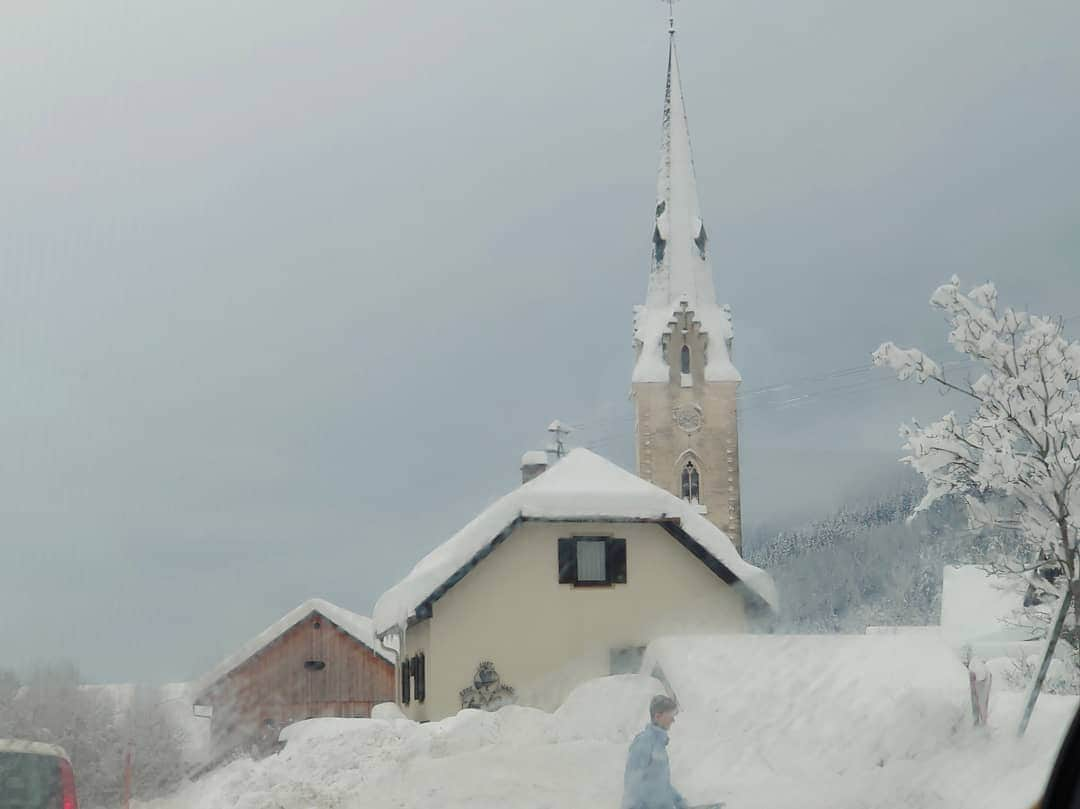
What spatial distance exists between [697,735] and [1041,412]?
4.82m

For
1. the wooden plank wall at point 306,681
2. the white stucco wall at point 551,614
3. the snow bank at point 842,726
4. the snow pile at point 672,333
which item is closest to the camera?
the snow bank at point 842,726

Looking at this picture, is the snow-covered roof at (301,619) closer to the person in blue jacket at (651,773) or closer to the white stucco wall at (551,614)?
the white stucco wall at (551,614)

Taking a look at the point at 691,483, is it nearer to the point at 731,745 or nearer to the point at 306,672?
the point at 306,672

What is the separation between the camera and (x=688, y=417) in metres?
57.6

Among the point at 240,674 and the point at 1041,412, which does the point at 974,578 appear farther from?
the point at 1041,412

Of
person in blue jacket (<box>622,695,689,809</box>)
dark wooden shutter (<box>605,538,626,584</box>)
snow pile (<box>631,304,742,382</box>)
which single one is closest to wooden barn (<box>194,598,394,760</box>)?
dark wooden shutter (<box>605,538,626,584</box>)

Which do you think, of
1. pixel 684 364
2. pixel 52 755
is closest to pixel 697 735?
pixel 52 755

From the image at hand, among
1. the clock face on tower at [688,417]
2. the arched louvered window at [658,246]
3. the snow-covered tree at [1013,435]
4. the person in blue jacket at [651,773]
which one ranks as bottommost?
the person in blue jacket at [651,773]

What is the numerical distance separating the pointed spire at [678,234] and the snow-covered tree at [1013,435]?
48.3 meters

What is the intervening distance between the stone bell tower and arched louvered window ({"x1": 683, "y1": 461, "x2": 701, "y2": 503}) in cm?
4

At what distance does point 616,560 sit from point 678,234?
43891mm

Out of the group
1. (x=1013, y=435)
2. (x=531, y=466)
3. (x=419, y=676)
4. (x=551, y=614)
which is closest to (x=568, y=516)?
(x=551, y=614)

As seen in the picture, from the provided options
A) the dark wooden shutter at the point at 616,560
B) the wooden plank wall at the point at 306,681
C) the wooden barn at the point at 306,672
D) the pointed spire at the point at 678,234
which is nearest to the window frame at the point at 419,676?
the dark wooden shutter at the point at 616,560

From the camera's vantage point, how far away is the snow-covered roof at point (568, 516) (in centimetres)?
1984
